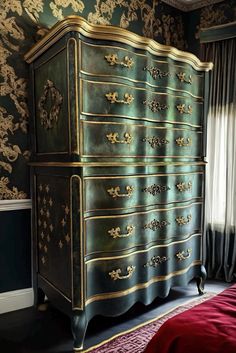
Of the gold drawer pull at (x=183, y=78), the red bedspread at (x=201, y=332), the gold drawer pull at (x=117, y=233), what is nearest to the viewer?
the red bedspread at (x=201, y=332)

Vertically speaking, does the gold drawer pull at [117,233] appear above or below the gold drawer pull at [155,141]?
below

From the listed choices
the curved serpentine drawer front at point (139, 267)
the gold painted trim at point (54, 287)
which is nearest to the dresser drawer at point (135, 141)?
the curved serpentine drawer front at point (139, 267)

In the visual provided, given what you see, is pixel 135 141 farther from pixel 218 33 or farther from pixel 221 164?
pixel 218 33

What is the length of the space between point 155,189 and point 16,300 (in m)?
1.39

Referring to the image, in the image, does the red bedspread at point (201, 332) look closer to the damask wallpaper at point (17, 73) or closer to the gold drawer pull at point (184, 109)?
the gold drawer pull at point (184, 109)

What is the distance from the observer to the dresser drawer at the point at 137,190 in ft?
6.68

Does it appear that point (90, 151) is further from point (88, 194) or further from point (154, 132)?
point (154, 132)

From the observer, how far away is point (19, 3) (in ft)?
7.93

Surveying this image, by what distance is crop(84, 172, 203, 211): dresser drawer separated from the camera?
204 cm

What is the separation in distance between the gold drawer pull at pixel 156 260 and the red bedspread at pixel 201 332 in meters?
1.11

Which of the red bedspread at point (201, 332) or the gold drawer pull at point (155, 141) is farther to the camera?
the gold drawer pull at point (155, 141)

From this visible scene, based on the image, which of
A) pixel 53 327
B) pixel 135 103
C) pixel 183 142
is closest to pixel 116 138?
pixel 135 103

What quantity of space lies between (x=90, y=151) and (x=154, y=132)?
22.3 inches

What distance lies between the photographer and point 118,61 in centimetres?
205
